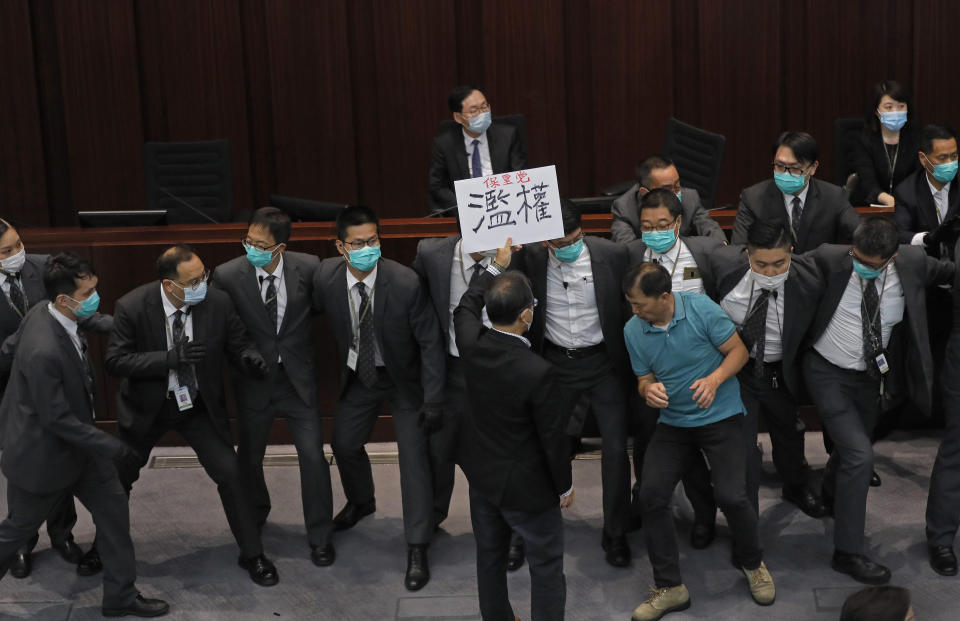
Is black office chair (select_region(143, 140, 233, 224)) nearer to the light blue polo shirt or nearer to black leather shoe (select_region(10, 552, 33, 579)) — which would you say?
black leather shoe (select_region(10, 552, 33, 579))

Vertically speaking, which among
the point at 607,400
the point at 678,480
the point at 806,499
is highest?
the point at 607,400

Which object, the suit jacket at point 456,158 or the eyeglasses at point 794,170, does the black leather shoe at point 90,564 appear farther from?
the eyeglasses at point 794,170

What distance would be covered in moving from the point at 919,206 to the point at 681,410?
69.7 inches

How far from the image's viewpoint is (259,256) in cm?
537

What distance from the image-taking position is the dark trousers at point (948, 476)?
5.20 meters

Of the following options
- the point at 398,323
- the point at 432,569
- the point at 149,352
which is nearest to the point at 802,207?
the point at 398,323

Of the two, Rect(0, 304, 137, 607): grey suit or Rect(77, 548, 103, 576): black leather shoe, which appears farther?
Rect(77, 548, 103, 576): black leather shoe

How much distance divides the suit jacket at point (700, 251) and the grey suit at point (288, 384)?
1.40 meters

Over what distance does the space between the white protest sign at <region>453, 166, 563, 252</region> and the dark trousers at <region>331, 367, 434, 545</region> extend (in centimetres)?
82

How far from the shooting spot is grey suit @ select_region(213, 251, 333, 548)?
5.43 m

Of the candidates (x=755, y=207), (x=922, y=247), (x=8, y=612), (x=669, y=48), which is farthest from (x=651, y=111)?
(x=8, y=612)

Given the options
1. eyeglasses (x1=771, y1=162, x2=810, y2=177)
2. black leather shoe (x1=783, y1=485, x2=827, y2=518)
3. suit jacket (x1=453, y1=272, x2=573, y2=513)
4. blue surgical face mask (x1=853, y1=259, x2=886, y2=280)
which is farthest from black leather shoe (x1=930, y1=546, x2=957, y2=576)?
suit jacket (x1=453, y1=272, x2=573, y2=513)

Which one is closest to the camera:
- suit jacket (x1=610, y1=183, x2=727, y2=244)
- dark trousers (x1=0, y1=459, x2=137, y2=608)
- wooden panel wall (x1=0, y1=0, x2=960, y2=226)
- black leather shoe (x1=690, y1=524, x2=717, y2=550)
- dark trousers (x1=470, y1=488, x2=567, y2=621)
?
dark trousers (x1=470, y1=488, x2=567, y2=621)

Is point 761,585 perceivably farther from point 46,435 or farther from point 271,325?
point 46,435
